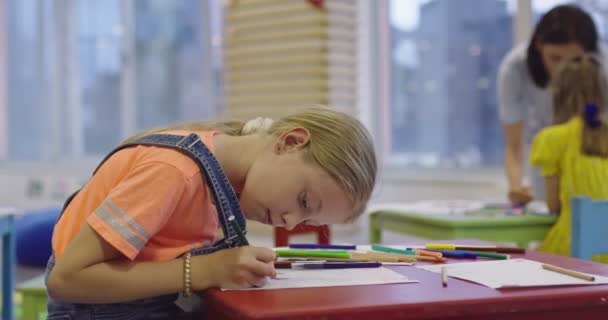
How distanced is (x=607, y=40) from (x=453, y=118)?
0.97 m

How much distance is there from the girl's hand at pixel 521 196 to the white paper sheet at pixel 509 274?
157cm

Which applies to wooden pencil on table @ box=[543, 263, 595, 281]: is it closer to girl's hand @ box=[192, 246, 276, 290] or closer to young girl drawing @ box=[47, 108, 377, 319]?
young girl drawing @ box=[47, 108, 377, 319]

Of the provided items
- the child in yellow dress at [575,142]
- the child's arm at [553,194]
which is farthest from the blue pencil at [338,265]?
the child's arm at [553,194]

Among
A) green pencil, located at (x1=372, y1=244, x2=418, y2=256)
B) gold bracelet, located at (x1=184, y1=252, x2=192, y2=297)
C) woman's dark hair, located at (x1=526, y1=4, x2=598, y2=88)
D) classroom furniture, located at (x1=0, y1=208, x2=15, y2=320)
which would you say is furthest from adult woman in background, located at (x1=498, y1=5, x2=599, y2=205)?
gold bracelet, located at (x1=184, y1=252, x2=192, y2=297)

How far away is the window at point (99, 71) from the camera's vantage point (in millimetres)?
5141

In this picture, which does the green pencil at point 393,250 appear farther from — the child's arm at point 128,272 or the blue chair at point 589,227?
the blue chair at point 589,227

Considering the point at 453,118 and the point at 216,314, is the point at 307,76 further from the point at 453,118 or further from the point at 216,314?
A: the point at 216,314

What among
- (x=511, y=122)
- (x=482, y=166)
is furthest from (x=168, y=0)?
(x=511, y=122)

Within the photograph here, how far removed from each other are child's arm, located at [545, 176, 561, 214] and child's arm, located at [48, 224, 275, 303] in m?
1.70

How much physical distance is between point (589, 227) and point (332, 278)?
3.14 feet

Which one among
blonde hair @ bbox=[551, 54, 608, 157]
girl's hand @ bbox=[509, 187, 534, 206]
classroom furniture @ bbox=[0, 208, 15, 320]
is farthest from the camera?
girl's hand @ bbox=[509, 187, 534, 206]

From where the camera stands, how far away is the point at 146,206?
105cm

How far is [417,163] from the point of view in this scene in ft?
14.0

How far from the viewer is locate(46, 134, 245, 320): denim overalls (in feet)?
3.69
